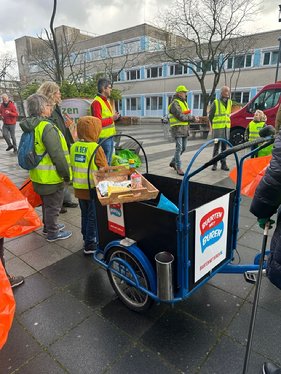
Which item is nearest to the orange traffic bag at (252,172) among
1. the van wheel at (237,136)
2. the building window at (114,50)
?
the van wheel at (237,136)

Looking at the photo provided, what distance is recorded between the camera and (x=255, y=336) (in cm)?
194

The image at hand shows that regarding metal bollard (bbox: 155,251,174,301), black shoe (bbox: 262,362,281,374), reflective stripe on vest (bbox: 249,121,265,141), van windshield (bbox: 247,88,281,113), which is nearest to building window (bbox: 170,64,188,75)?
van windshield (bbox: 247,88,281,113)

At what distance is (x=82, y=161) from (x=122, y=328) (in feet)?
5.11

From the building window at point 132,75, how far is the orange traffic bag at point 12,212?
113 ft

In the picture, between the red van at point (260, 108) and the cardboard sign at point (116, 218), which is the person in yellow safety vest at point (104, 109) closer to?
the cardboard sign at point (116, 218)

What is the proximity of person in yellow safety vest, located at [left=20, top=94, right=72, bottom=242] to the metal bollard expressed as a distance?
1.74 metres

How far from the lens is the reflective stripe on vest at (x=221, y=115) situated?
6.39 meters

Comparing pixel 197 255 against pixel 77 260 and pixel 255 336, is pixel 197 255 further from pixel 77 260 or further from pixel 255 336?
pixel 77 260

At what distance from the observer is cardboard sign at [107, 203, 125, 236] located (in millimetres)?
2119

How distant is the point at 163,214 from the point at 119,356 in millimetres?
990

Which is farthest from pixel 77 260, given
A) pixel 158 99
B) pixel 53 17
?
pixel 158 99

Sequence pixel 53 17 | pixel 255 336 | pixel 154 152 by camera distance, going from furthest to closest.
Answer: pixel 154 152
pixel 53 17
pixel 255 336

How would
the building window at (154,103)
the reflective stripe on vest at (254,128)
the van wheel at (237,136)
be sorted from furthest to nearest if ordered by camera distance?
the building window at (154,103) < the van wheel at (237,136) < the reflective stripe on vest at (254,128)

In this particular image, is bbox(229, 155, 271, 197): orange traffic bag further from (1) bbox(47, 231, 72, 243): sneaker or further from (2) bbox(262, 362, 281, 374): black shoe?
(1) bbox(47, 231, 72, 243): sneaker
